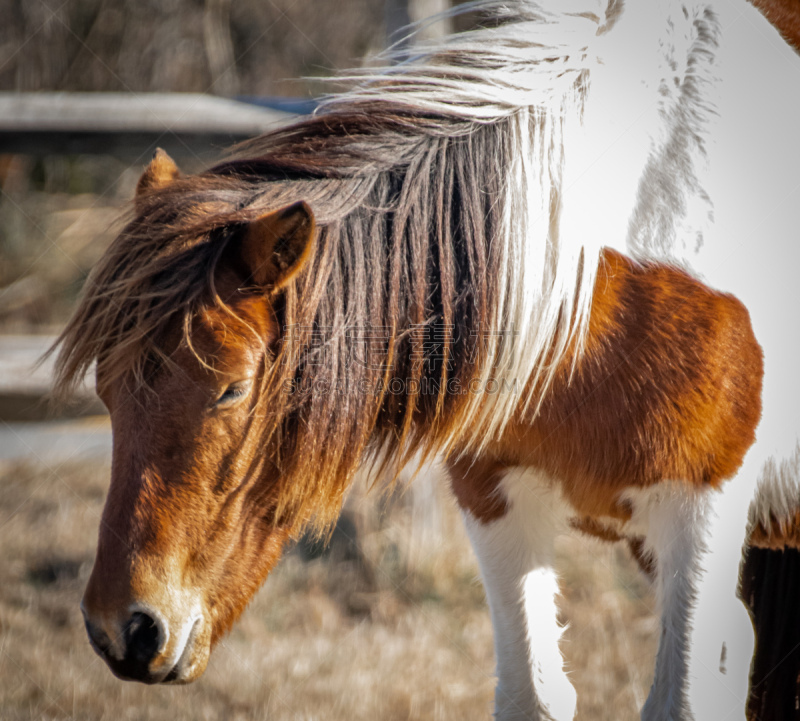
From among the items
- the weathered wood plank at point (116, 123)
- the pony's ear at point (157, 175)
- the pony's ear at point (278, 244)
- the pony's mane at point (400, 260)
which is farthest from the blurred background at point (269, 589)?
the pony's ear at point (278, 244)

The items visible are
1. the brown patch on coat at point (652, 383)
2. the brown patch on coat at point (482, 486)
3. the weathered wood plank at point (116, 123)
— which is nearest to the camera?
the brown patch on coat at point (652, 383)

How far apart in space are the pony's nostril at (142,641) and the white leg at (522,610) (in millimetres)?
570

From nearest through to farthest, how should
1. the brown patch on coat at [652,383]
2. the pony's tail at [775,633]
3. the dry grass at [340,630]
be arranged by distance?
the brown patch on coat at [652,383]
the pony's tail at [775,633]
the dry grass at [340,630]

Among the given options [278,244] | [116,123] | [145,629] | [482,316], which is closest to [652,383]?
[482,316]

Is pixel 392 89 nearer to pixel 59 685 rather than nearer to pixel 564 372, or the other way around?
pixel 564 372

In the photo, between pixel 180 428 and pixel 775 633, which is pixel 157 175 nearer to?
pixel 180 428

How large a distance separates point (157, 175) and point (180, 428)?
455 millimetres

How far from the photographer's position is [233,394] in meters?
0.82

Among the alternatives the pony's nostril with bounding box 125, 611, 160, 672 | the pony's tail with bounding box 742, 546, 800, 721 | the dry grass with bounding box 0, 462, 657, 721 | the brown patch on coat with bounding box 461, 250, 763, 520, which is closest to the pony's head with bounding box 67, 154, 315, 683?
the pony's nostril with bounding box 125, 611, 160, 672

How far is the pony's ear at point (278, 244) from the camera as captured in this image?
788mm

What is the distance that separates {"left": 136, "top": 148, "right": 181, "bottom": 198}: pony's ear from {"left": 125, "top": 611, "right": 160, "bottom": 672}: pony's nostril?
597 millimetres

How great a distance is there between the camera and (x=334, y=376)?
A: 0.88 metres

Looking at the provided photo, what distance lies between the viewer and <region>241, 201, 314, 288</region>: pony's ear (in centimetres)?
79

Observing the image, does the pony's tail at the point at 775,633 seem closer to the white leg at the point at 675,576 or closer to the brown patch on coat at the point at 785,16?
the white leg at the point at 675,576
